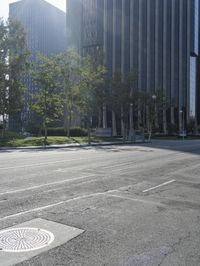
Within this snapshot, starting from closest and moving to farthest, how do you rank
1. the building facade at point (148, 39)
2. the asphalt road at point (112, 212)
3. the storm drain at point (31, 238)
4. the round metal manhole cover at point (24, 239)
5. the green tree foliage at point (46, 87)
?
the storm drain at point (31, 238)
the asphalt road at point (112, 212)
the round metal manhole cover at point (24, 239)
the green tree foliage at point (46, 87)
the building facade at point (148, 39)

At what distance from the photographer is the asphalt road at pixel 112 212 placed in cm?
507

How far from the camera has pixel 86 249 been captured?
5.26m

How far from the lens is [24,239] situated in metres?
5.55

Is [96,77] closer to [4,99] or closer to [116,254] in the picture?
[4,99]

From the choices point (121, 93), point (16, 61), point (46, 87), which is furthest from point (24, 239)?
point (121, 93)

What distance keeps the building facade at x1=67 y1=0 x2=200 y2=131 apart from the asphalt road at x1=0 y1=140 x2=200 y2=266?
87764 mm

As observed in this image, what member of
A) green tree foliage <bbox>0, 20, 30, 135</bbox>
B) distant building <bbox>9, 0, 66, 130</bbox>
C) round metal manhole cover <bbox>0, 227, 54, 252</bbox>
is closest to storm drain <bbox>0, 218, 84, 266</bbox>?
round metal manhole cover <bbox>0, 227, 54, 252</bbox>

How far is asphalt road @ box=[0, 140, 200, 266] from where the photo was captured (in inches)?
199

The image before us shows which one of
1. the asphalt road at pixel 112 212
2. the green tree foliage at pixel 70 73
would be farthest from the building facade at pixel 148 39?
the asphalt road at pixel 112 212

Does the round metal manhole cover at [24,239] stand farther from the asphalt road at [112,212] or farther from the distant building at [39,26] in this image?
the distant building at [39,26]

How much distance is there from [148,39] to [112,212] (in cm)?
10311

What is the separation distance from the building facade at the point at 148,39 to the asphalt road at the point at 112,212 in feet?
288

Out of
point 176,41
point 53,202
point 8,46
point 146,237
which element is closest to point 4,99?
point 8,46

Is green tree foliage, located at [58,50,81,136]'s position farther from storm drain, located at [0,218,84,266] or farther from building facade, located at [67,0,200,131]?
building facade, located at [67,0,200,131]
